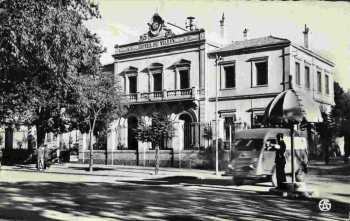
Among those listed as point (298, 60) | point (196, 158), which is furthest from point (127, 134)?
point (298, 60)

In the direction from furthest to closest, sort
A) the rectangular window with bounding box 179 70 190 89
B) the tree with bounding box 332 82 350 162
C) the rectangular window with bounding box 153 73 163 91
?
the rectangular window with bounding box 153 73 163 91 → the rectangular window with bounding box 179 70 190 89 → the tree with bounding box 332 82 350 162

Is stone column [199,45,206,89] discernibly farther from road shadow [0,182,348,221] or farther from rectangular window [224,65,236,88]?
road shadow [0,182,348,221]

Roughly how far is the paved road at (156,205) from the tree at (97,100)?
31.8ft

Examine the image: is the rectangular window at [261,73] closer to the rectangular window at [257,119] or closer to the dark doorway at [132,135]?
the rectangular window at [257,119]

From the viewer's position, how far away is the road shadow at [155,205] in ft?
30.8

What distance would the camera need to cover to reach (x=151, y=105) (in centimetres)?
3262

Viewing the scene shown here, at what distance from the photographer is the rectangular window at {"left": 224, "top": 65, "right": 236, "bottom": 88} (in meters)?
30.6

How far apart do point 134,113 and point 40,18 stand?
22656 mm

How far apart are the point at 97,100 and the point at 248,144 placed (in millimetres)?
11256

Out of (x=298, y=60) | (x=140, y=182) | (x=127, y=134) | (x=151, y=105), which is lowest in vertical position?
(x=140, y=182)

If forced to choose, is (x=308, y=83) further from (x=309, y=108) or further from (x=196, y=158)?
(x=309, y=108)

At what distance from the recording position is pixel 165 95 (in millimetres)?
31766

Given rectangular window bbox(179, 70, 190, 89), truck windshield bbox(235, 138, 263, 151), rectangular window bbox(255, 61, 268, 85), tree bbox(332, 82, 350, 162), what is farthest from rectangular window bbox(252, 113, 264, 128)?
truck windshield bbox(235, 138, 263, 151)

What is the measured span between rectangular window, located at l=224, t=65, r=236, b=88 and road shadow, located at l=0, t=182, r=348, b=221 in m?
16.7
